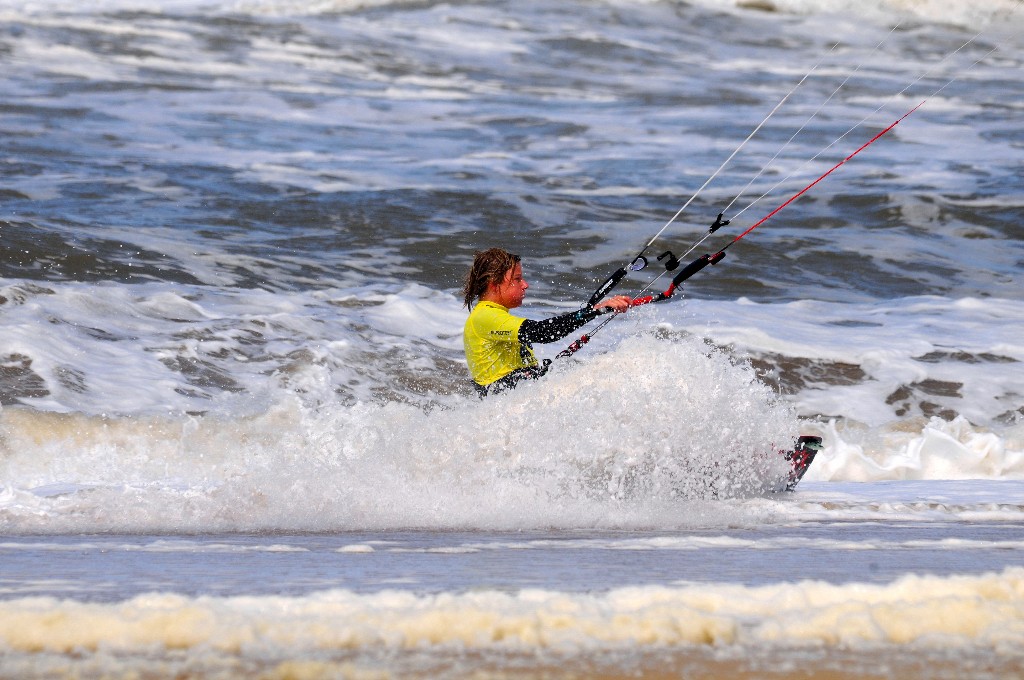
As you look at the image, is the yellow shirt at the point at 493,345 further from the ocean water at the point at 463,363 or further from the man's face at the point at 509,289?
the ocean water at the point at 463,363

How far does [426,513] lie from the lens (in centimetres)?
616

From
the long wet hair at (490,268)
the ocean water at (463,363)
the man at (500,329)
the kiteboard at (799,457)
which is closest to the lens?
the ocean water at (463,363)

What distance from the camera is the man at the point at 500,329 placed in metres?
7.53

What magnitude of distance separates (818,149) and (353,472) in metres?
17.3

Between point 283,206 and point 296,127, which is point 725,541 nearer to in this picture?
point 283,206

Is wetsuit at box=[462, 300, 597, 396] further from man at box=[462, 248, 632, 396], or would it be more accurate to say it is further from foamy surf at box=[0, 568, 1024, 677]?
foamy surf at box=[0, 568, 1024, 677]

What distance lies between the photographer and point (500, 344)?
25.2 feet

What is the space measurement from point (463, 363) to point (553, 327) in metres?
4.07

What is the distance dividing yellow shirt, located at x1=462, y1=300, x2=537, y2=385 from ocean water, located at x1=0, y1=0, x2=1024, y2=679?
352 millimetres

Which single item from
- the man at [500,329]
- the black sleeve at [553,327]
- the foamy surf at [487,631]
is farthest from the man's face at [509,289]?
the foamy surf at [487,631]

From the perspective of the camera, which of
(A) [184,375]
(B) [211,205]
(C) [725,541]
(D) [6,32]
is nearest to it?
(C) [725,541]

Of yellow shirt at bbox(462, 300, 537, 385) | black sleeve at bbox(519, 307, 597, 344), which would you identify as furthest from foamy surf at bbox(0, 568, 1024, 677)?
yellow shirt at bbox(462, 300, 537, 385)

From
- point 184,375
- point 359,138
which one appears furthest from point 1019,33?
point 184,375

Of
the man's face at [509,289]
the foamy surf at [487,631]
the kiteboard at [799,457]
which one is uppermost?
the man's face at [509,289]
